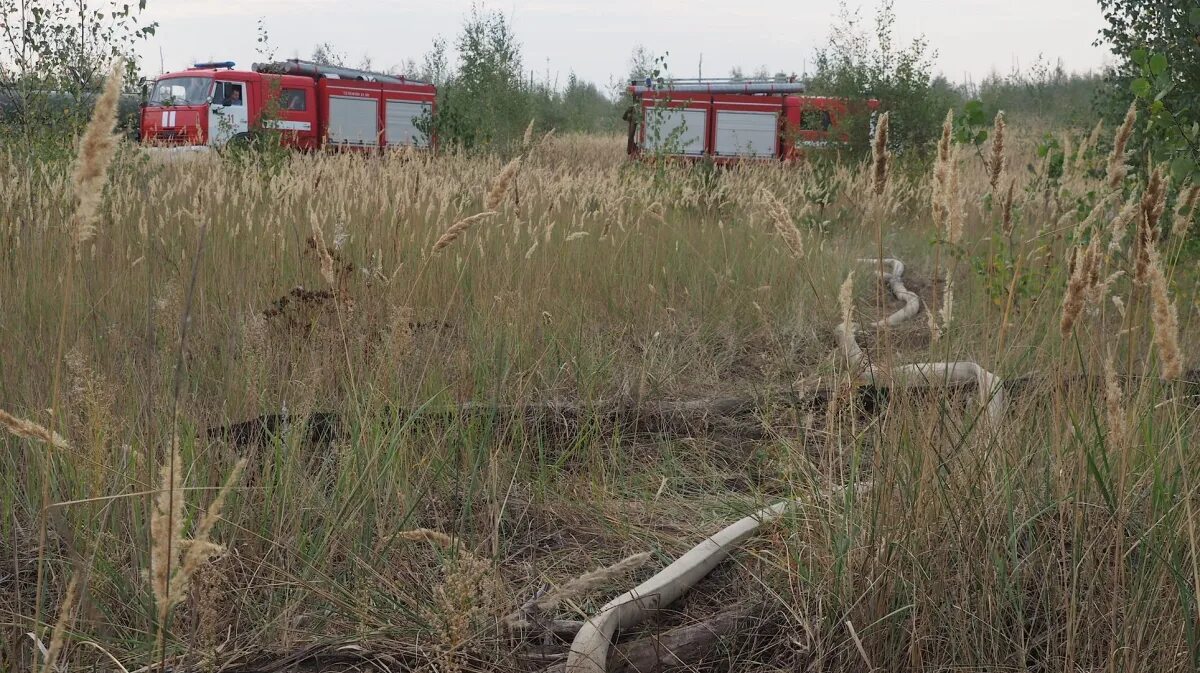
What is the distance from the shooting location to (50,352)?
299cm

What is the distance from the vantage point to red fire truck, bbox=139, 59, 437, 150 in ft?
55.8

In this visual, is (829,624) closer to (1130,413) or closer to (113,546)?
(1130,413)

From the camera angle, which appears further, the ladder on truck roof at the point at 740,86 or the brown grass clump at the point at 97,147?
the ladder on truck roof at the point at 740,86

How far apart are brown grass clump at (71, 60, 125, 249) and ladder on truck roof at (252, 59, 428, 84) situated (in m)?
A: 16.7

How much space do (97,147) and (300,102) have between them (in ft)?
60.5

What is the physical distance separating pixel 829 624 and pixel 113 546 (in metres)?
1.43

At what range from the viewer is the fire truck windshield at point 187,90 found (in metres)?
17.3

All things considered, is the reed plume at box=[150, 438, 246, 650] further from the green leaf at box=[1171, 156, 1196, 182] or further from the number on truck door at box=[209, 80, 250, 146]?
the number on truck door at box=[209, 80, 250, 146]

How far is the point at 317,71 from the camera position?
1862 centimetres

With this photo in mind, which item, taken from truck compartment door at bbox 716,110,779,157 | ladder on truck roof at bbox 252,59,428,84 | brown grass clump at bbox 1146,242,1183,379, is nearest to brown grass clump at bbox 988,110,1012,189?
brown grass clump at bbox 1146,242,1183,379

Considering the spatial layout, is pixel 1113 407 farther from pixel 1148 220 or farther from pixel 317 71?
pixel 317 71

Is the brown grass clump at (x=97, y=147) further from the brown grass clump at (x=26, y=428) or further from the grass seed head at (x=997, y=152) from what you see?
the grass seed head at (x=997, y=152)

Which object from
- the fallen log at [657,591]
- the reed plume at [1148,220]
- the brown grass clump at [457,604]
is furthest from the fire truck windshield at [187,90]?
the reed plume at [1148,220]

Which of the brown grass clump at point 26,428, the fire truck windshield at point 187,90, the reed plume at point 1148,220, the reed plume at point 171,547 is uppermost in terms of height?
the fire truck windshield at point 187,90
